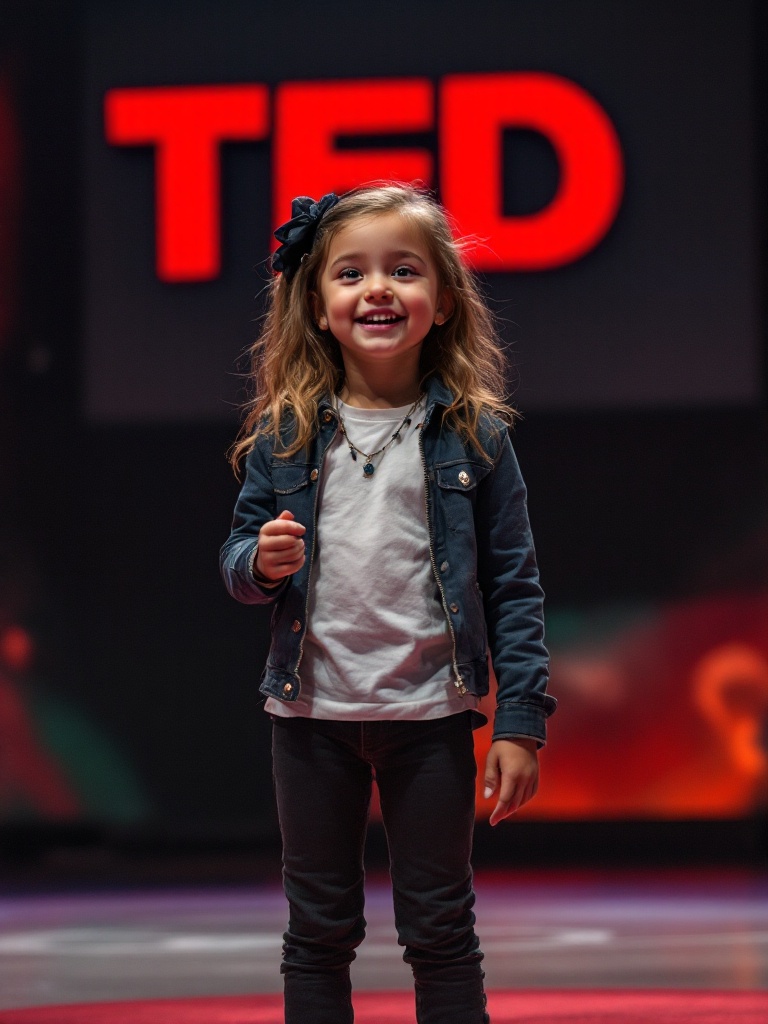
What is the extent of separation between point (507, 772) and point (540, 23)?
3.56 metres

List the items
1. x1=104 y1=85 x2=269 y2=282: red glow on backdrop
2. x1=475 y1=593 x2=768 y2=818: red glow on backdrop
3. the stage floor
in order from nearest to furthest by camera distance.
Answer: the stage floor
x1=475 y1=593 x2=768 y2=818: red glow on backdrop
x1=104 y1=85 x2=269 y2=282: red glow on backdrop

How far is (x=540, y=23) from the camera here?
15.2 feet

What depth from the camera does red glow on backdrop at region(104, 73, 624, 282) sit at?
4.58m

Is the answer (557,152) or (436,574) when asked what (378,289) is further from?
(557,152)

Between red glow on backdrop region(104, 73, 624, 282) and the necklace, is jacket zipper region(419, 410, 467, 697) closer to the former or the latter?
the necklace

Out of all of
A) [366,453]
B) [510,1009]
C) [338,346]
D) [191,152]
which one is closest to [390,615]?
[366,453]

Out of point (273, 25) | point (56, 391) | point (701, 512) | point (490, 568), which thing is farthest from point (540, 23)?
point (490, 568)

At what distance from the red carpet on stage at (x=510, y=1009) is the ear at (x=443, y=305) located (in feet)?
4.53

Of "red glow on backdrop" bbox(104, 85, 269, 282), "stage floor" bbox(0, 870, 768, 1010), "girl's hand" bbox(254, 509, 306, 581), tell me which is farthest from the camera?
"red glow on backdrop" bbox(104, 85, 269, 282)

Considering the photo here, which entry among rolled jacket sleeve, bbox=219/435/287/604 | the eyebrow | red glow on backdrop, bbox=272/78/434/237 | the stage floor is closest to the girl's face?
the eyebrow

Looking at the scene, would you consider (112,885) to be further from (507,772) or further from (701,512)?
(507,772)

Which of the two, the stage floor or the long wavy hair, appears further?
the stage floor

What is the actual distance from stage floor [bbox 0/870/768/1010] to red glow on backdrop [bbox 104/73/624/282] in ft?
6.93

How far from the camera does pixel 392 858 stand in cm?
180
